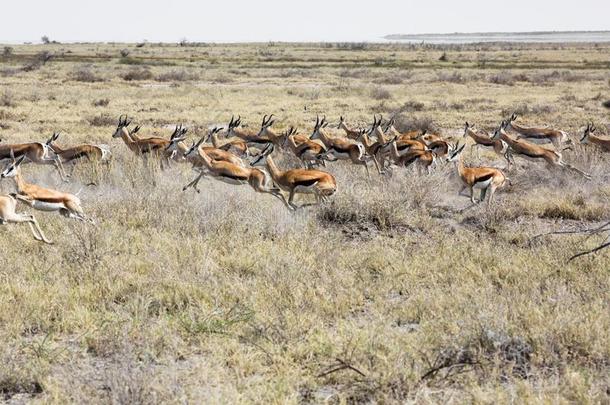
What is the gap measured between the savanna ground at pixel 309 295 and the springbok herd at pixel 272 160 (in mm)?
291

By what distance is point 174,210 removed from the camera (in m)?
8.47

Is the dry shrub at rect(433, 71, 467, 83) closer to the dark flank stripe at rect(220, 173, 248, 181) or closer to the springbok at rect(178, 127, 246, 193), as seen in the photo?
the springbok at rect(178, 127, 246, 193)

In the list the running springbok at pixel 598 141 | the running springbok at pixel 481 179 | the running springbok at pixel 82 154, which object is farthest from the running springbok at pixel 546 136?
the running springbok at pixel 82 154

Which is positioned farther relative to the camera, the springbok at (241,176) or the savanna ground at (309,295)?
the springbok at (241,176)

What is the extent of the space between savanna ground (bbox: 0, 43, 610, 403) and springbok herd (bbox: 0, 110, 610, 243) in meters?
0.29

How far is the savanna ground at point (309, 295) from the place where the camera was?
13.7ft

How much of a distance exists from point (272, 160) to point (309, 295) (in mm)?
6222

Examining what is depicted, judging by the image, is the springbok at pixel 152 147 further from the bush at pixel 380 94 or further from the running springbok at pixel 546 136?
the bush at pixel 380 94

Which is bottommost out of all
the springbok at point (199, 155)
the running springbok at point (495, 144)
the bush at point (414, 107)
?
the bush at point (414, 107)

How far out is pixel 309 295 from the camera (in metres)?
5.63

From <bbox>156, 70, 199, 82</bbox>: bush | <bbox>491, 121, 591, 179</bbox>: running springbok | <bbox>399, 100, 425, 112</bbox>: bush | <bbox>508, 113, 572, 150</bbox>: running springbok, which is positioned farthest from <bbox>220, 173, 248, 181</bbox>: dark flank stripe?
<bbox>156, 70, 199, 82</bbox>: bush

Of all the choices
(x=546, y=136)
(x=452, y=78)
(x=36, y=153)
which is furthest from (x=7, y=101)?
(x=452, y=78)

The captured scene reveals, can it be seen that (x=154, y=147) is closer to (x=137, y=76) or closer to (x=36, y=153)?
(x=36, y=153)

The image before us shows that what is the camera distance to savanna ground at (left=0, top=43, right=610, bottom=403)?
4.17 m
